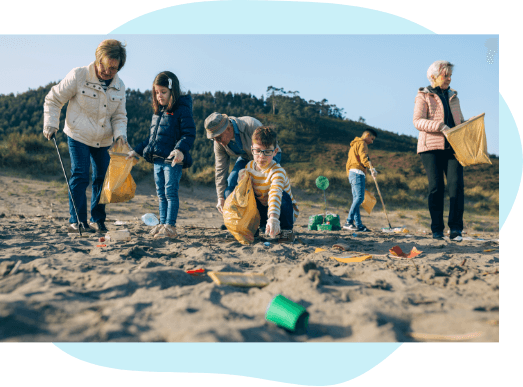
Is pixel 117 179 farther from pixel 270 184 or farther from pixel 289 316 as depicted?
pixel 289 316

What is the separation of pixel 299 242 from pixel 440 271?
1.46m

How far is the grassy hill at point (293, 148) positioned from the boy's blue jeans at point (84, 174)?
16.4 ft

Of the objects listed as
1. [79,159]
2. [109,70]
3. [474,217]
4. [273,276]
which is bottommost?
[474,217]

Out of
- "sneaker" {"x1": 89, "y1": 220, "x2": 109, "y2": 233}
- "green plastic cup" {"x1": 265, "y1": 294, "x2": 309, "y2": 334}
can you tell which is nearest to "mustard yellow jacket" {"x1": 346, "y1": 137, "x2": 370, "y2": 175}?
"sneaker" {"x1": 89, "y1": 220, "x2": 109, "y2": 233}

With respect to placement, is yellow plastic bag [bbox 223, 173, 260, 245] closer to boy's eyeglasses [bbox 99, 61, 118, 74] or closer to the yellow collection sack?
boy's eyeglasses [bbox 99, 61, 118, 74]

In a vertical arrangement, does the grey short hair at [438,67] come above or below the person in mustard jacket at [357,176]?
above

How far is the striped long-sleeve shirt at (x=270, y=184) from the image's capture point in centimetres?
304

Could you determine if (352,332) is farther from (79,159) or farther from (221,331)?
(79,159)

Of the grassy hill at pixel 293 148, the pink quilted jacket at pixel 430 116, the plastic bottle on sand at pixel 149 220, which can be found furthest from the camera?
the grassy hill at pixel 293 148

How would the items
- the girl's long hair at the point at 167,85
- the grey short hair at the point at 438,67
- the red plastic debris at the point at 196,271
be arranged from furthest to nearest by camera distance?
1. the grey short hair at the point at 438,67
2. the girl's long hair at the point at 167,85
3. the red plastic debris at the point at 196,271

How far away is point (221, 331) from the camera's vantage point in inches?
57.2

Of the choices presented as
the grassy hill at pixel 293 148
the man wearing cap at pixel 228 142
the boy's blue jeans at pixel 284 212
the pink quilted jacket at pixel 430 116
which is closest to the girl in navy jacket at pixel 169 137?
the man wearing cap at pixel 228 142

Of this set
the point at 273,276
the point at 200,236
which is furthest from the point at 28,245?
the point at 273,276

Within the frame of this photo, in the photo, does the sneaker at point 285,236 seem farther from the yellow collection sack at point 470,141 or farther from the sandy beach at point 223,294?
the yellow collection sack at point 470,141
